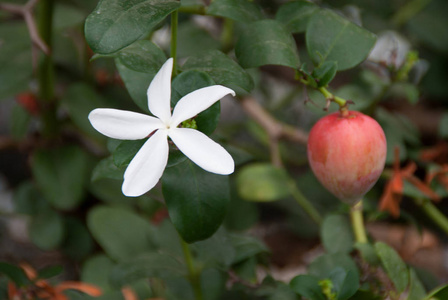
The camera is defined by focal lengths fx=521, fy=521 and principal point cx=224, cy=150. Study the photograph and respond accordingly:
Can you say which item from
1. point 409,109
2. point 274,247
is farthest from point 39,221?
point 409,109

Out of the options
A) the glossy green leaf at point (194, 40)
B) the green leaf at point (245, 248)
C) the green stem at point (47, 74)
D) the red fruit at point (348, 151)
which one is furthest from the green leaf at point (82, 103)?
the red fruit at point (348, 151)

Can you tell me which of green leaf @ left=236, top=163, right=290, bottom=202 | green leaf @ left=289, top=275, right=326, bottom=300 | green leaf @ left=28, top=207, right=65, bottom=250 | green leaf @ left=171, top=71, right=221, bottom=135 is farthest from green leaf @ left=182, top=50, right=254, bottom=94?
green leaf @ left=28, top=207, right=65, bottom=250

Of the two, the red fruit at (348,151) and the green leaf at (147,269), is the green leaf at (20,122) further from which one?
the red fruit at (348,151)

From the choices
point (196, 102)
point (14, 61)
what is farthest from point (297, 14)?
point (14, 61)

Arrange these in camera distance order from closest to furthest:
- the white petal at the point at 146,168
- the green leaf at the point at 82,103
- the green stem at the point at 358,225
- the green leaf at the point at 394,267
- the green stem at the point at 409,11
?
the white petal at the point at 146,168, the green leaf at the point at 394,267, the green stem at the point at 358,225, the green leaf at the point at 82,103, the green stem at the point at 409,11

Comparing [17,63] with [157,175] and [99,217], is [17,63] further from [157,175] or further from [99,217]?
[157,175]

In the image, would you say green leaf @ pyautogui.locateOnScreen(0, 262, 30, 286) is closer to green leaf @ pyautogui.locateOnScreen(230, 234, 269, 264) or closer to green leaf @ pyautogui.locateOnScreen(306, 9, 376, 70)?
green leaf @ pyautogui.locateOnScreen(230, 234, 269, 264)
